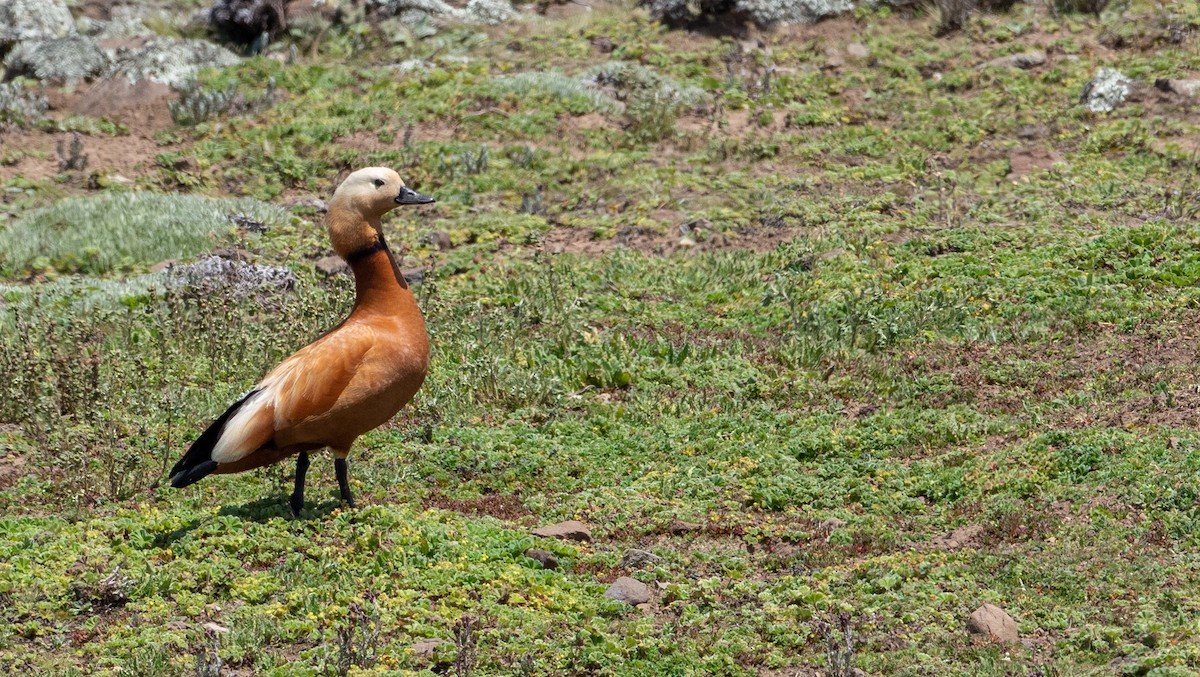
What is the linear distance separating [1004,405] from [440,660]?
4.82 m

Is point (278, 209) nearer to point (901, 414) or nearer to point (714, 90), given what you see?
point (714, 90)

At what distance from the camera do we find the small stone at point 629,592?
712 cm

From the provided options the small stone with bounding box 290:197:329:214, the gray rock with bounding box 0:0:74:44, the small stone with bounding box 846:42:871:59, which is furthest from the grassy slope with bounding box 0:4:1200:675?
the gray rock with bounding box 0:0:74:44

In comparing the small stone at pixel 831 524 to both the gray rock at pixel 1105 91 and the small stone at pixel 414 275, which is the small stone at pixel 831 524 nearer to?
the small stone at pixel 414 275

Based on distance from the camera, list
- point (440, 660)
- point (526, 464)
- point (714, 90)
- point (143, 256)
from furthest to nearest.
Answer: point (714, 90) → point (143, 256) → point (526, 464) → point (440, 660)

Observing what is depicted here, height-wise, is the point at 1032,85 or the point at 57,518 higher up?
the point at 1032,85

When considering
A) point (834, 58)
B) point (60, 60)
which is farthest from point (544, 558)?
point (60, 60)

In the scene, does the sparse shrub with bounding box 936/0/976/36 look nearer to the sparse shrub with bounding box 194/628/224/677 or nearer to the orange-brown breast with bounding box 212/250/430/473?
the orange-brown breast with bounding box 212/250/430/473

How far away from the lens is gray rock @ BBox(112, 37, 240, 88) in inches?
711

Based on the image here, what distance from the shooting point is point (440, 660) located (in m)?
6.36

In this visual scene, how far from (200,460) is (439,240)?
647 cm

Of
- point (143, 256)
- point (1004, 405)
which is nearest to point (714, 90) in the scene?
point (143, 256)

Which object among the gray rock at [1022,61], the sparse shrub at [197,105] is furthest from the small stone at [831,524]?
the sparse shrub at [197,105]

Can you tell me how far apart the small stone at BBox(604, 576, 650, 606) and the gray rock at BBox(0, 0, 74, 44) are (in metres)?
15.9
